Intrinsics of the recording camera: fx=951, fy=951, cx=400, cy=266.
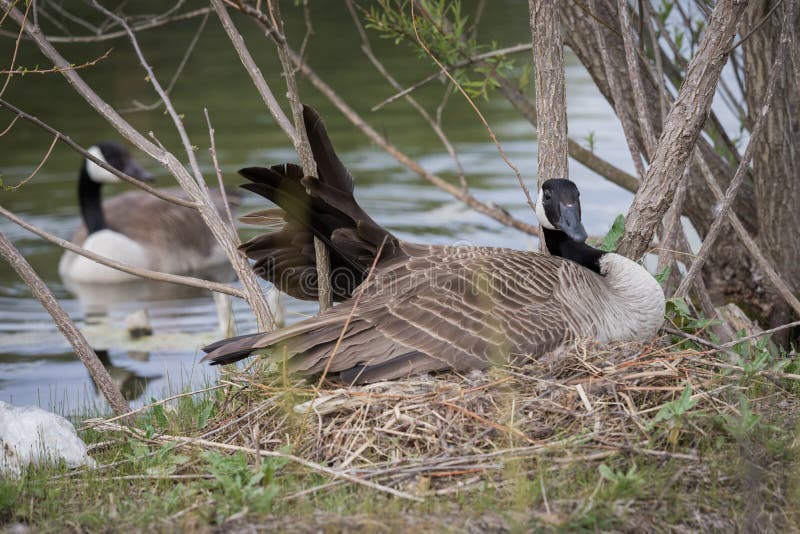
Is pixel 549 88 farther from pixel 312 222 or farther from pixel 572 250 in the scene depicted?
pixel 312 222

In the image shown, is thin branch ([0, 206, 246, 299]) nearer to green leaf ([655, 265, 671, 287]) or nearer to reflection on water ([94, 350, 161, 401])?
green leaf ([655, 265, 671, 287])

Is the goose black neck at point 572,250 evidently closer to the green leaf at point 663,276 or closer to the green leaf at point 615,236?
the green leaf at point 615,236

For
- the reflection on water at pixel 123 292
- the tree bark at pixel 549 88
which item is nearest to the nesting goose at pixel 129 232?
the reflection on water at pixel 123 292

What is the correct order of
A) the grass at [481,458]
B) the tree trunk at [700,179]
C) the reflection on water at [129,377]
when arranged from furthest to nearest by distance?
1. the reflection on water at [129,377]
2. the tree trunk at [700,179]
3. the grass at [481,458]

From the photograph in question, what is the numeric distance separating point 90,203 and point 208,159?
2.88m

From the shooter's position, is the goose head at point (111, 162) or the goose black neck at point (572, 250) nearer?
the goose black neck at point (572, 250)

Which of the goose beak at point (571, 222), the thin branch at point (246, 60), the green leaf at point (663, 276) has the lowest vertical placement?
the green leaf at point (663, 276)

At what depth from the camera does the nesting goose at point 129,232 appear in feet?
38.4

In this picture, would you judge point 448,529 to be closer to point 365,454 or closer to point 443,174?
point 365,454

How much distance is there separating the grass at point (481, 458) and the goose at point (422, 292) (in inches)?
5.8

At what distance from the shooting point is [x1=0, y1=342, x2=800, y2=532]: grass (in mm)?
3645

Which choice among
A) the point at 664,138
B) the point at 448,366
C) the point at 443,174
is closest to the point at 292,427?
the point at 448,366

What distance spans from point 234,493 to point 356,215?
5.87 ft

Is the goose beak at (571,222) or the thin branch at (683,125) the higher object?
the thin branch at (683,125)
